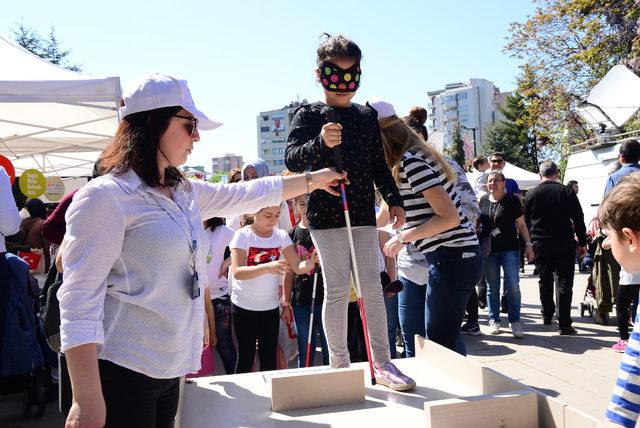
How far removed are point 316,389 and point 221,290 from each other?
2.41 metres

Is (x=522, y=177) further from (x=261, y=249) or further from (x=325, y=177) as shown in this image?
(x=325, y=177)

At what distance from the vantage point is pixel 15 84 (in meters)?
6.15

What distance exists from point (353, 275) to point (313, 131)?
0.81m

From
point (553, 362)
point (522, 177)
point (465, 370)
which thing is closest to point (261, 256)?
point (465, 370)

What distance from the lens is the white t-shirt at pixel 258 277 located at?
15.4ft

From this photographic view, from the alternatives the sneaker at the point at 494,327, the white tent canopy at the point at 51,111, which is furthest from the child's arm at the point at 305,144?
the sneaker at the point at 494,327

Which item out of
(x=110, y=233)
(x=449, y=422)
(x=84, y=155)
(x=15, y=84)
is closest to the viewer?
(x=110, y=233)

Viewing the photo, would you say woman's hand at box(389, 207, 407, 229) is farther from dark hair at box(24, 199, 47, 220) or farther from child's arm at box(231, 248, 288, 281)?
dark hair at box(24, 199, 47, 220)

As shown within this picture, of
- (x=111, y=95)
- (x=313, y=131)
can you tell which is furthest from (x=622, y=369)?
(x=111, y=95)

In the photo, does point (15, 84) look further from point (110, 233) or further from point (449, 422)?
point (449, 422)

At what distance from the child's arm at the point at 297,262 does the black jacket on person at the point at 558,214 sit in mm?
4041

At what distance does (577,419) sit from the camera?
2.21 metres

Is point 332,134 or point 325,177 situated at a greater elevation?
point 332,134

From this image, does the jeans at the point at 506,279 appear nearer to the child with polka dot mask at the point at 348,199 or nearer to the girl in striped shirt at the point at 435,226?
the girl in striped shirt at the point at 435,226
